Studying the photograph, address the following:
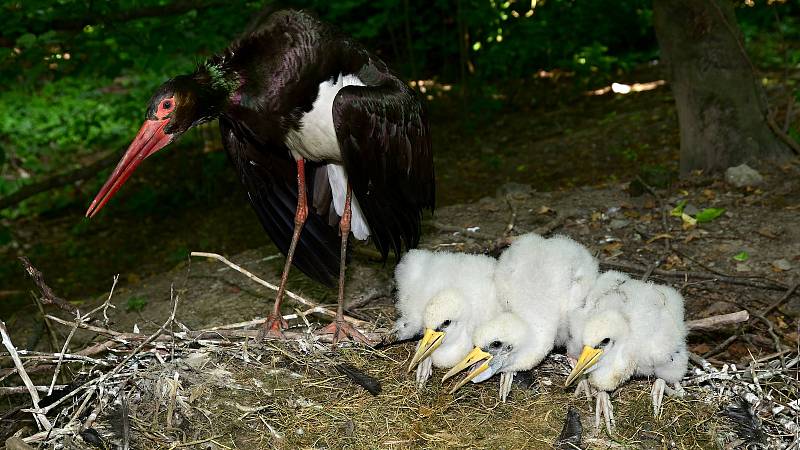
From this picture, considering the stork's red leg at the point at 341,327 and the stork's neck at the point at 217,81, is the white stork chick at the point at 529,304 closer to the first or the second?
the stork's red leg at the point at 341,327

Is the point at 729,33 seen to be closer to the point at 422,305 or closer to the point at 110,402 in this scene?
the point at 422,305

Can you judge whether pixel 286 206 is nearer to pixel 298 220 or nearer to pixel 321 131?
pixel 298 220

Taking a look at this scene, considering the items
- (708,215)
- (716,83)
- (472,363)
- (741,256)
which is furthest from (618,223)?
A: (472,363)

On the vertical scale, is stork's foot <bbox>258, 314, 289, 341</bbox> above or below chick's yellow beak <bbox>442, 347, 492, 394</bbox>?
above

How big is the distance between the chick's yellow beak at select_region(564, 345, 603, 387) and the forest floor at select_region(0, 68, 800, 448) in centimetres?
16

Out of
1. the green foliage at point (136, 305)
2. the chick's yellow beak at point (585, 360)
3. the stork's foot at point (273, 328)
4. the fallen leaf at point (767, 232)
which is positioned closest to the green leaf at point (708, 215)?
the fallen leaf at point (767, 232)

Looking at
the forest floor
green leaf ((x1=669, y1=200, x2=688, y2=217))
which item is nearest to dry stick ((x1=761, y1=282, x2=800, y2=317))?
the forest floor

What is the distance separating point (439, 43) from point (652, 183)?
5.09 m

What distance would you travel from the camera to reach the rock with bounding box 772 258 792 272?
4227 mm

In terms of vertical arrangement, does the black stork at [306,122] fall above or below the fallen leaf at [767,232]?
above

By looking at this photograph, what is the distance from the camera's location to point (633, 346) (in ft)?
10.6

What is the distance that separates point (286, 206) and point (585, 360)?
1822 mm

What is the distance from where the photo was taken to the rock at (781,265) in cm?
423

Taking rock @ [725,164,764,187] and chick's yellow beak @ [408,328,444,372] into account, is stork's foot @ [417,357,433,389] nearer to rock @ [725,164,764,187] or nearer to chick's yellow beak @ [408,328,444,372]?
chick's yellow beak @ [408,328,444,372]
